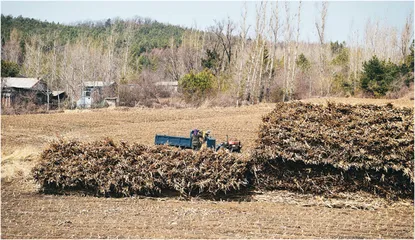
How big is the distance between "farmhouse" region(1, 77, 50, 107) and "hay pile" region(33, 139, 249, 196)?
3254 cm

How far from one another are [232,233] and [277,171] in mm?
3548

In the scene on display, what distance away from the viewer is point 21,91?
142ft

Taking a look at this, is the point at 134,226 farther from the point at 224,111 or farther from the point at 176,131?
the point at 224,111

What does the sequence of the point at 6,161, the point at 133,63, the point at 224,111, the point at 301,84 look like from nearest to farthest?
the point at 6,161 < the point at 224,111 < the point at 301,84 < the point at 133,63

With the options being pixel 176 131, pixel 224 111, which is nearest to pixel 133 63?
pixel 224 111

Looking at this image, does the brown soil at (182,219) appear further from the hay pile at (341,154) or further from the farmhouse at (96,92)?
the farmhouse at (96,92)

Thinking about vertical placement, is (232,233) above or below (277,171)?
below

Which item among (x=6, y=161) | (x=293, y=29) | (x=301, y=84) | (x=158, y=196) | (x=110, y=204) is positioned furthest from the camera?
(x=301, y=84)

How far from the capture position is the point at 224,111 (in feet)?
104

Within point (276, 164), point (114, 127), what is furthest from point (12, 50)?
point (276, 164)

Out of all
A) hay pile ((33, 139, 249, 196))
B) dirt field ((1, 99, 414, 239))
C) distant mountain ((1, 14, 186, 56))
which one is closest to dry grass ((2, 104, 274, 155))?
hay pile ((33, 139, 249, 196))

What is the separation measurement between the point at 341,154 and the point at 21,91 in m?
41.2

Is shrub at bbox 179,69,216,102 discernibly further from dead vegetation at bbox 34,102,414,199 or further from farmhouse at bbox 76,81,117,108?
A: dead vegetation at bbox 34,102,414,199

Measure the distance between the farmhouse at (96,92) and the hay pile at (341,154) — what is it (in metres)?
35.2
